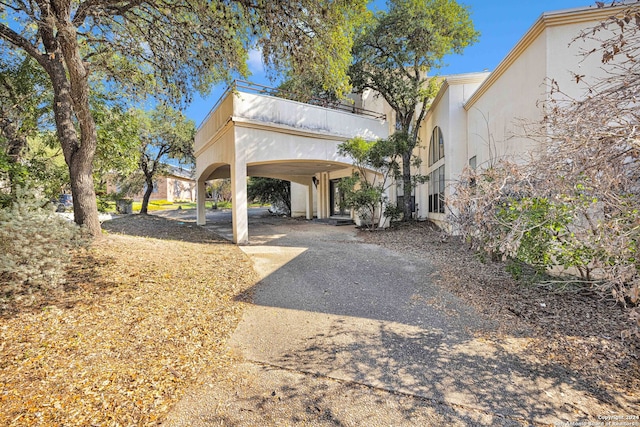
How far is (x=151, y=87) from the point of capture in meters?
7.43

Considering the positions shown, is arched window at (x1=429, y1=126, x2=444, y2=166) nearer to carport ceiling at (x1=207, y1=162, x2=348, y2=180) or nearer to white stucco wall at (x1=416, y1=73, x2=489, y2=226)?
white stucco wall at (x1=416, y1=73, x2=489, y2=226)

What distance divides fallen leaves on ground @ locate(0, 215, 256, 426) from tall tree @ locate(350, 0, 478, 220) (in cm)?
879

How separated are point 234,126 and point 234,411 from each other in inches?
314

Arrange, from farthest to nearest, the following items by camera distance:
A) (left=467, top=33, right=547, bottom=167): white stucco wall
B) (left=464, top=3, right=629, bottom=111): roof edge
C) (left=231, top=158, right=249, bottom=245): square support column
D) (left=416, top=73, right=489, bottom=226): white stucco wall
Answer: (left=416, top=73, right=489, bottom=226): white stucco wall → (left=231, top=158, right=249, bottom=245): square support column → (left=467, top=33, right=547, bottom=167): white stucco wall → (left=464, top=3, right=629, bottom=111): roof edge

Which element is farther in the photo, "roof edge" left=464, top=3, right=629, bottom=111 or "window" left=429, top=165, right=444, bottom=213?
"window" left=429, top=165, right=444, bottom=213

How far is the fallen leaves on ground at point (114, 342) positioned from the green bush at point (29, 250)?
10.9 inches

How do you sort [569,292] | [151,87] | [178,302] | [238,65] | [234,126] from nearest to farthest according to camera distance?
[178,302] → [569,292] → [238,65] → [151,87] → [234,126]

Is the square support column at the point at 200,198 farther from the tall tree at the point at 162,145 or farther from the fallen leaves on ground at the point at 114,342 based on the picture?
the fallen leaves on ground at the point at 114,342

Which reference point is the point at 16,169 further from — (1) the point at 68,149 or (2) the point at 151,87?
(2) the point at 151,87

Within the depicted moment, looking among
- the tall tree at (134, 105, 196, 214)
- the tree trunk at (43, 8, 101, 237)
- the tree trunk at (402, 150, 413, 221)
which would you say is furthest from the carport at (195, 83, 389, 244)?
the tall tree at (134, 105, 196, 214)

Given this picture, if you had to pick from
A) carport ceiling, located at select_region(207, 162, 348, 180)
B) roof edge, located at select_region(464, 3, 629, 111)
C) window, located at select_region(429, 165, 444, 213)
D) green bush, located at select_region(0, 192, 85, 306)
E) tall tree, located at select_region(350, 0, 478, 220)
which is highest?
tall tree, located at select_region(350, 0, 478, 220)

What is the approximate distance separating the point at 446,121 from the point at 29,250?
1206cm

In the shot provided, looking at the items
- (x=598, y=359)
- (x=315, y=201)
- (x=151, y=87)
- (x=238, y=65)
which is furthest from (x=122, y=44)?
(x=315, y=201)

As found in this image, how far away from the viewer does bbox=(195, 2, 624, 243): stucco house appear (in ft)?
20.1
